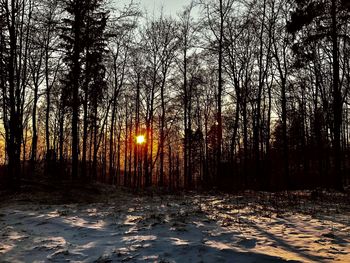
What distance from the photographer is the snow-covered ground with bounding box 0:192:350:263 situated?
5277 millimetres

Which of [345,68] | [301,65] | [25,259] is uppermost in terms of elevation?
[345,68]

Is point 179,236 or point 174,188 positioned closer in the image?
point 179,236

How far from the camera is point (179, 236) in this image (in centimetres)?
648

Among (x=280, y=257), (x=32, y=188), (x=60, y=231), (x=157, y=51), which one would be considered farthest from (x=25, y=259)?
(x=157, y=51)

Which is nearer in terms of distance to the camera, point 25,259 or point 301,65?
point 25,259

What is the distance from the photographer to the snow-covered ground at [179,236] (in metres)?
5.28

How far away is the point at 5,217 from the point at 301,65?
1676cm

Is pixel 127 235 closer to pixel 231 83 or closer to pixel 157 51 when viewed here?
pixel 231 83

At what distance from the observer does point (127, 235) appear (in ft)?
22.2

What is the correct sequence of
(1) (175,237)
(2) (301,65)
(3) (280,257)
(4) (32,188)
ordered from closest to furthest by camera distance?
1. (3) (280,257)
2. (1) (175,237)
3. (4) (32,188)
4. (2) (301,65)

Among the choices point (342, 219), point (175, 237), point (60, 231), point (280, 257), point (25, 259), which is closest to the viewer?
point (280, 257)

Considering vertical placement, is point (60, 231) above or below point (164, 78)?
below

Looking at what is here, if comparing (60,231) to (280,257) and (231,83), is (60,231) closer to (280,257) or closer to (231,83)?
(280,257)

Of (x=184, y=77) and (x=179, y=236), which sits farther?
(x=184, y=77)
